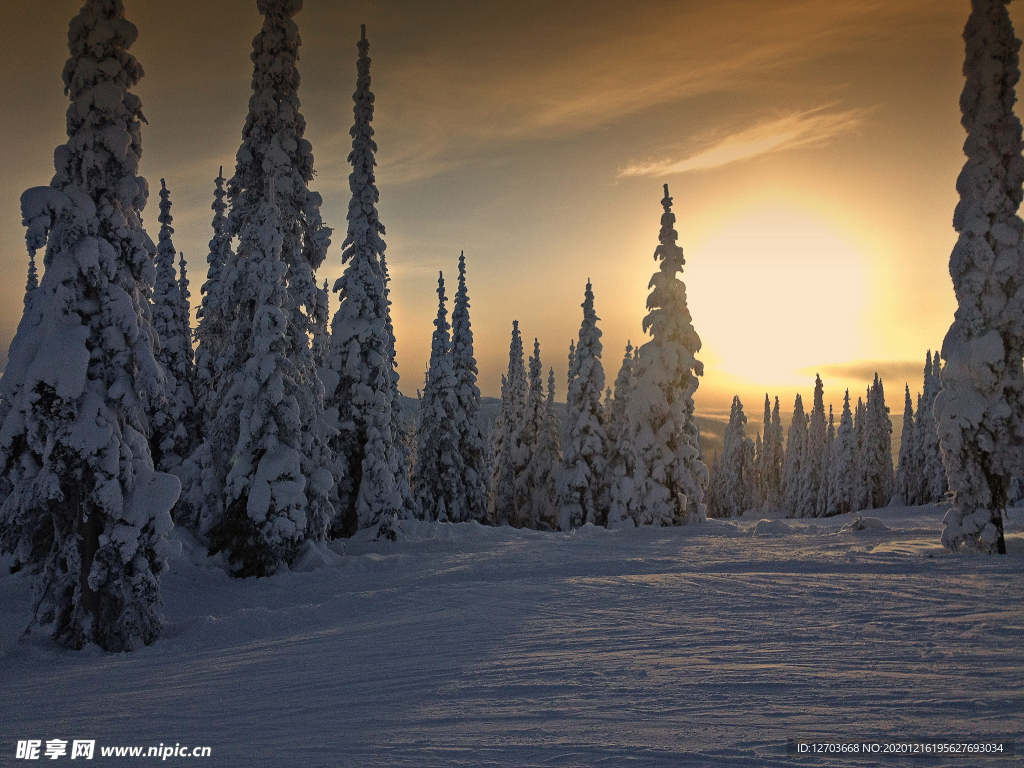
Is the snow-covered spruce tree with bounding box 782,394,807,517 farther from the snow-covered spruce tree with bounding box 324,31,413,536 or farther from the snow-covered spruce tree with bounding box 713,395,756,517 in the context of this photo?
the snow-covered spruce tree with bounding box 324,31,413,536

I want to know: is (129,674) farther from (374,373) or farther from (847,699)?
(374,373)

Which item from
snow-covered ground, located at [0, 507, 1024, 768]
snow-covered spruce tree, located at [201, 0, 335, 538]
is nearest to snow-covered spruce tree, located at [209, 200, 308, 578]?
snow-covered spruce tree, located at [201, 0, 335, 538]

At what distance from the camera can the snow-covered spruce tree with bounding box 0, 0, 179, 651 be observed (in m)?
10.4

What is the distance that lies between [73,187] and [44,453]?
15.9ft

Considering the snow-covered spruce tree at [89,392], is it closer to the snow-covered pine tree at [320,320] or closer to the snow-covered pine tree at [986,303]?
the snow-covered pine tree at [320,320]

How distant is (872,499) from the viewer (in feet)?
237

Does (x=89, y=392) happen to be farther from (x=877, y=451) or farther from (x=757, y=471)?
(x=757, y=471)

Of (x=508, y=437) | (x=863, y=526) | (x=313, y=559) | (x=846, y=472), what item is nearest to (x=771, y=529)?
(x=863, y=526)

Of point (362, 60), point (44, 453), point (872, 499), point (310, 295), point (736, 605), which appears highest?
point (362, 60)

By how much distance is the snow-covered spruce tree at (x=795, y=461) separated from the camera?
8156 cm

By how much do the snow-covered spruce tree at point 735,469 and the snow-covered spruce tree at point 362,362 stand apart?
72.7 m

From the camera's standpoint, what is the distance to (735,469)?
296 ft

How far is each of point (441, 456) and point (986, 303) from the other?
96.2 ft

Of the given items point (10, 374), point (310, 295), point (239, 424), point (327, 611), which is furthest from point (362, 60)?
point (327, 611)
